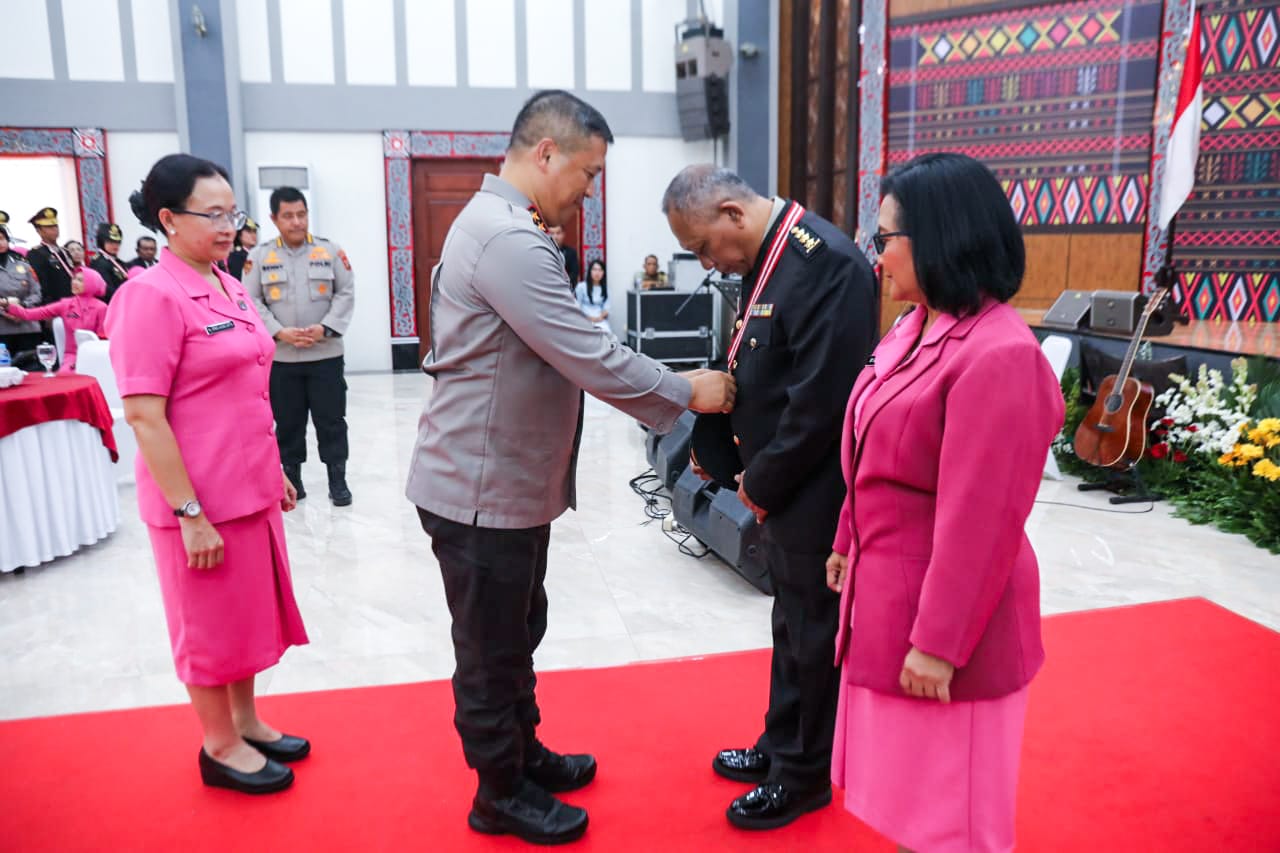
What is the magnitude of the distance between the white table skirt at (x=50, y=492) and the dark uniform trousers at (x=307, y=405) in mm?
818

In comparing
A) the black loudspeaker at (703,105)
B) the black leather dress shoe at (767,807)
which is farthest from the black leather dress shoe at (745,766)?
the black loudspeaker at (703,105)

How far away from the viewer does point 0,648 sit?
3074 millimetres

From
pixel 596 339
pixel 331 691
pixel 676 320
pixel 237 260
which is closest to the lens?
pixel 596 339

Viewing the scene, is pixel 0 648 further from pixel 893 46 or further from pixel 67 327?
pixel 893 46

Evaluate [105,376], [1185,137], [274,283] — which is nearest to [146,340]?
[274,283]

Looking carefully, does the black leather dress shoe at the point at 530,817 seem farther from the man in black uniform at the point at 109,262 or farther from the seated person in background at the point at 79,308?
the man in black uniform at the point at 109,262

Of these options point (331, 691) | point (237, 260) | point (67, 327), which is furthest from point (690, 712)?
point (67, 327)

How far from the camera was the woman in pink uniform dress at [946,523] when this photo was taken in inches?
50.0

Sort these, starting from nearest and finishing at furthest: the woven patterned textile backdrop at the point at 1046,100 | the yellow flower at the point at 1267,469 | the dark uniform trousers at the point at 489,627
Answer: the dark uniform trousers at the point at 489,627, the yellow flower at the point at 1267,469, the woven patterned textile backdrop at the point at 1046,100

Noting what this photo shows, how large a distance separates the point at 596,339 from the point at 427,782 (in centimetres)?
116

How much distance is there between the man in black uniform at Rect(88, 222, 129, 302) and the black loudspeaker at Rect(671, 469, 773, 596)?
5204mm

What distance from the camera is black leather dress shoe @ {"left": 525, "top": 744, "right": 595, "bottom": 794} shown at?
6.90 feet

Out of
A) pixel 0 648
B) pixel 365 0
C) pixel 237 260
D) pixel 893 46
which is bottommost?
pixel 0 648

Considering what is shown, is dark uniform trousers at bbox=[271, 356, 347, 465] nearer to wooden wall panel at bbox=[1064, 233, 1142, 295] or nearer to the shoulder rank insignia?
the shoulder rank insignia
